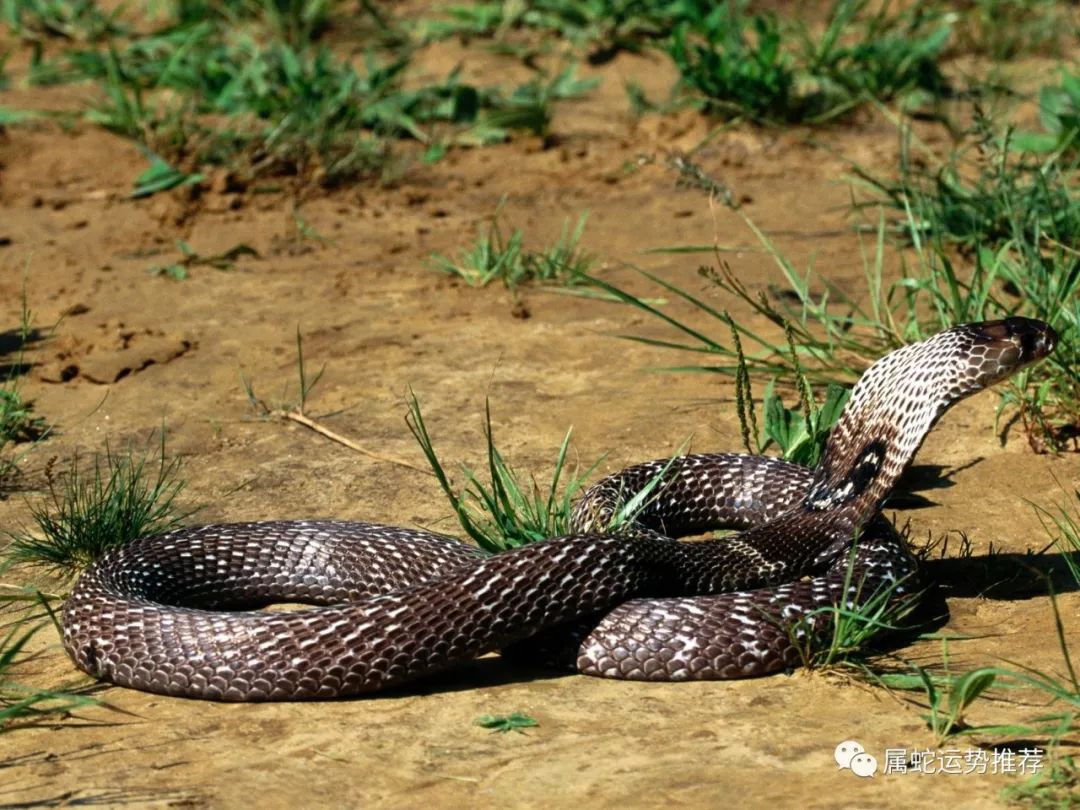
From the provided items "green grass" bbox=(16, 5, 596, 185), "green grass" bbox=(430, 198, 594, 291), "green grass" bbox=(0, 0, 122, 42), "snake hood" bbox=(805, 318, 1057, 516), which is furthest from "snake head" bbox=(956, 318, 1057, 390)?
"green grass" bbox=(0, 0, 122, 42)

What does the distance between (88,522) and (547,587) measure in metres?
1.89

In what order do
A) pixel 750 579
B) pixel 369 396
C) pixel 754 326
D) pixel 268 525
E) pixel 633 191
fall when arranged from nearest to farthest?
pixel 750 579 < pixel 268 525 < pixel 369 396 < pixel 754 326 < pixel 633 191

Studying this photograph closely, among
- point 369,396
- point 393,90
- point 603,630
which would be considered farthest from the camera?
point 393,90

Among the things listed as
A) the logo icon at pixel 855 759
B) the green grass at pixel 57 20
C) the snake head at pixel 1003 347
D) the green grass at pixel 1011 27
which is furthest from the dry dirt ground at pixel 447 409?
the green grass at pixel 1011 27

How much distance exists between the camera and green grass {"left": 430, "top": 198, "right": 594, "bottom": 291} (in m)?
9.13

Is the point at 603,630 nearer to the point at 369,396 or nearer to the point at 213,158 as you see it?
the point at 369,396

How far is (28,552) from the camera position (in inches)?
245

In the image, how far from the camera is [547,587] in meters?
5.37

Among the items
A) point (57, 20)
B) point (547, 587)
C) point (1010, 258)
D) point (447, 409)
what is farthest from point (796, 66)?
point (547, 587)

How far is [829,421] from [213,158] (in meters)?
5.24

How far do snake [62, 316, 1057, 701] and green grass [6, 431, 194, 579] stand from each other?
0.85 ft

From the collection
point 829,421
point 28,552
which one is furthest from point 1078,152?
point 28,552

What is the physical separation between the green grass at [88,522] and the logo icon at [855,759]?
283cm

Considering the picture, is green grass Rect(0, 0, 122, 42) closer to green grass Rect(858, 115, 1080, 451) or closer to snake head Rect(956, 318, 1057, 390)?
green grass Rect(858, 115, 1080, 451)
